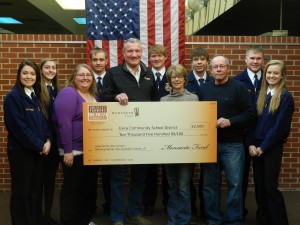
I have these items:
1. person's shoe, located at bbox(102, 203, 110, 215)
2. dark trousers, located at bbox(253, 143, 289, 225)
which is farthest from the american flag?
dark trousers, located at bbox(253, 143, 289, 225)

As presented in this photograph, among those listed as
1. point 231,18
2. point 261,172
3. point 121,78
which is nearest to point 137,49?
point 121,78

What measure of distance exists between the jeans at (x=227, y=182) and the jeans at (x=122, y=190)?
0.68 meters

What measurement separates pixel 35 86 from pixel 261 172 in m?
2.38

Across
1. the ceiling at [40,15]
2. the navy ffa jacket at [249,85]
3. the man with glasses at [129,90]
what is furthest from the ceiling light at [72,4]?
the navy ffa jacket at [249,85]

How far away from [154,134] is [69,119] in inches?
33.6

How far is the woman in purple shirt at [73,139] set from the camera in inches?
149

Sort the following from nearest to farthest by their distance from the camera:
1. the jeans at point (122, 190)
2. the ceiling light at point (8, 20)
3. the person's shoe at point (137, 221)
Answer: the jeans at point (122, 190) < the person's shoe at point (137, 221) < the ceiling light at point (8, 20)

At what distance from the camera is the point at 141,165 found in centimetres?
432

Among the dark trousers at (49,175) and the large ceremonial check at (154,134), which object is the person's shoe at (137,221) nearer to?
the large ceremonial check at (154,134)

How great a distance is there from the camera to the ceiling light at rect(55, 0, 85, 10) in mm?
10014

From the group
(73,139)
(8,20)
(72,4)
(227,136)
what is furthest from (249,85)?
(8,20)

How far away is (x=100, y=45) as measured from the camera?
541 cm

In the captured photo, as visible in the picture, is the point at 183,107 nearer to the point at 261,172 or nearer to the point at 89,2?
the point at 261,172

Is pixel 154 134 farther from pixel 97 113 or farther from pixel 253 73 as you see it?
pixel 253 73
